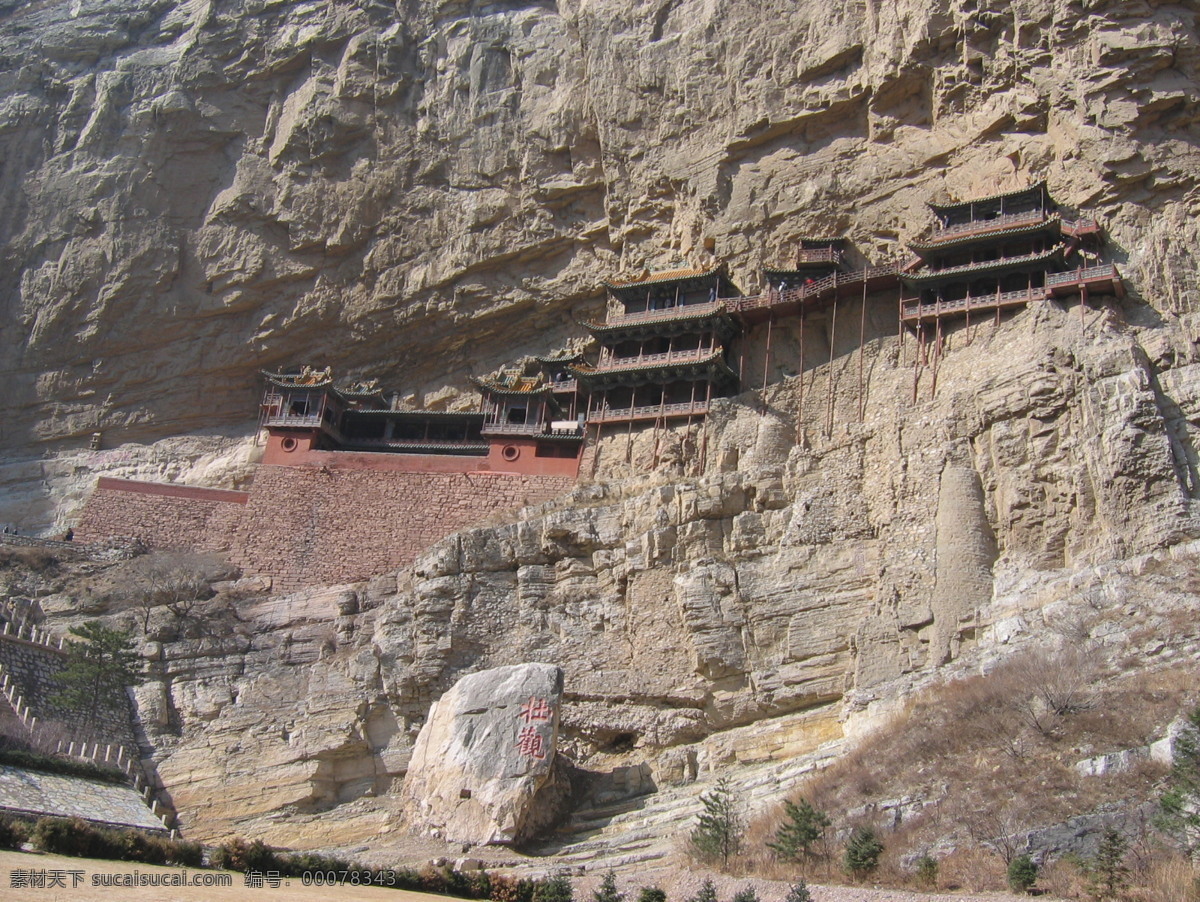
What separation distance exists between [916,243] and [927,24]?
20.8 feet

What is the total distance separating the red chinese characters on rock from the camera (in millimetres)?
25891

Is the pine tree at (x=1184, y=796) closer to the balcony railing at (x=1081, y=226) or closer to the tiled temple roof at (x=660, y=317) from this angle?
the balcony railing at (x=1081, y=226)

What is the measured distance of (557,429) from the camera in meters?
39.2

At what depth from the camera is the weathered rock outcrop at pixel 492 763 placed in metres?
25.3

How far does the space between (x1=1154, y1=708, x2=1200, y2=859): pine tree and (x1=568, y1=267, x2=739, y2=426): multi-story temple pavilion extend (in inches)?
→ 765

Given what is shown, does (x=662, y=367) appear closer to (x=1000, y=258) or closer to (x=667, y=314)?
(x=667, y=314)

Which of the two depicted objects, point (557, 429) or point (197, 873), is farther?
point (557, 429)

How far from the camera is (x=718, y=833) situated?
20.7 metres

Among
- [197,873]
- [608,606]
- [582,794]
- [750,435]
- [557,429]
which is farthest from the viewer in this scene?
[557,429]

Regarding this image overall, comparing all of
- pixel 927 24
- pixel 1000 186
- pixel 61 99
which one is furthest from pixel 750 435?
pixel 61 99

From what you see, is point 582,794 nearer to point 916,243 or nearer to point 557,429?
point 557,429

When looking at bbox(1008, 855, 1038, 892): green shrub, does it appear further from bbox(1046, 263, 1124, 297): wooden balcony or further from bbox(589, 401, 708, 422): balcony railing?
bbox(589, 401, 708, 422): balcony railing

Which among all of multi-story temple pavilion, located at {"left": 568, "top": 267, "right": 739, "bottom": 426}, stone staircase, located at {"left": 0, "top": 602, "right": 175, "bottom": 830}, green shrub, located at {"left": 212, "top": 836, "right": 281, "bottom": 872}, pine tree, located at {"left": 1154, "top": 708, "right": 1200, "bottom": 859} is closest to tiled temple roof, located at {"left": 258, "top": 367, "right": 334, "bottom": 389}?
multi-story temple pavilion, located at {"left": 568, "top": 267, "right": 739, "bottom": 426}

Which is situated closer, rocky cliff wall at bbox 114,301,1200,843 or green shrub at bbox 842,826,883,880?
green shrub at bbox 842,826,883,880
